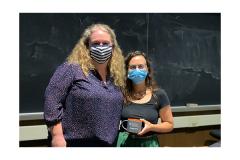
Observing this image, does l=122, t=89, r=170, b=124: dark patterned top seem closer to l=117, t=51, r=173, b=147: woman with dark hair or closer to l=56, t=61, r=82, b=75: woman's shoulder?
l=117, t=51, r=173, b=147: woman with dark hair

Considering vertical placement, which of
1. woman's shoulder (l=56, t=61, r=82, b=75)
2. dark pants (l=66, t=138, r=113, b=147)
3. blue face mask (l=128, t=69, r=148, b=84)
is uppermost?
woman's shoulder (l=56, t=61, r=82, b=75)

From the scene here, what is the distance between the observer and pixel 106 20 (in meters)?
2.53

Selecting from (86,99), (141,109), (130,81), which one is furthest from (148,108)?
(86,99)

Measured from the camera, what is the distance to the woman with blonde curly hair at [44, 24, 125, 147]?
1569 mm

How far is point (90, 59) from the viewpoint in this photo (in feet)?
5.42

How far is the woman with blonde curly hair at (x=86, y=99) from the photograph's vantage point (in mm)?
1569

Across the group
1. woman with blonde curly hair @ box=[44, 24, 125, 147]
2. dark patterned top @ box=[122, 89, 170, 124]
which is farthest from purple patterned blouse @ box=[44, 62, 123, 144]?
dark patterned top @ box=[122, 89, 170, 124]

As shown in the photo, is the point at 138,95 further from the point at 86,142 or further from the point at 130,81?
the point at 86,142

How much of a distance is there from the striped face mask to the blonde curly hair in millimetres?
31

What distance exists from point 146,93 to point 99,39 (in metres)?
0.40

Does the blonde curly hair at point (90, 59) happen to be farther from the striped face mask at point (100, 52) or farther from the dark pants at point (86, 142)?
the dark pants at point (86, 142)

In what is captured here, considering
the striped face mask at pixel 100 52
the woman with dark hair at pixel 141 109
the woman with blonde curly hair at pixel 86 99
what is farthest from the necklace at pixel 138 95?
the striped face mask at pixel 100 52
